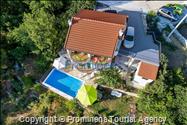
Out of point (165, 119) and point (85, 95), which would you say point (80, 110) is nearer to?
point (85, 95)

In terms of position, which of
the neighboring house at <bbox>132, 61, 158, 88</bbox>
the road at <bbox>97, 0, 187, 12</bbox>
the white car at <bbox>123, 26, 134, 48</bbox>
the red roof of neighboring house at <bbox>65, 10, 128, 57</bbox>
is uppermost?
the red roof of neighboring house at <bbox>65, 10, 128, 57</bbox>

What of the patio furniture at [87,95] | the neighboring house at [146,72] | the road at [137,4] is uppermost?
the road at [137,4]

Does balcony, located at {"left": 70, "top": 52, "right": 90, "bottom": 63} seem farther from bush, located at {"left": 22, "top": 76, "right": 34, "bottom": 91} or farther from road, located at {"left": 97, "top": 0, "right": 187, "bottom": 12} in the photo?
road, located at {"left": 97, "top": 0, "right": 187, "bottom": 12}

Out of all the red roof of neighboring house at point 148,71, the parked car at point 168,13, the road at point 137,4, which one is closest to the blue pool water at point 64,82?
the red roof of neighboring house at point 148,71

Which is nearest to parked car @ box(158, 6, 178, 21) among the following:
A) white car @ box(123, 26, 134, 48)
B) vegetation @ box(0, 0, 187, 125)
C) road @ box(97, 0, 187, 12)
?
road @ box(97, 0, 187, 12)

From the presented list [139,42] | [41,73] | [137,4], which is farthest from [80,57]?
[137,4]

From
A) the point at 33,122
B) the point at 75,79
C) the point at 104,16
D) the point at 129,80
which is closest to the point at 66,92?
the point at 75,79

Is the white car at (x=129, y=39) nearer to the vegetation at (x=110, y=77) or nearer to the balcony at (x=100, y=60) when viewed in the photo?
the balcony at (x=100, y=60)
